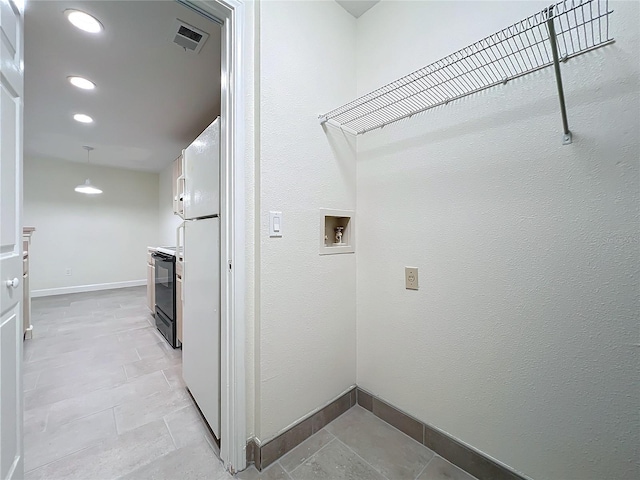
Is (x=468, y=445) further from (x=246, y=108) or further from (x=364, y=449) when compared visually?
(x=246, y=108)

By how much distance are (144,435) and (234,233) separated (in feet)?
4.29

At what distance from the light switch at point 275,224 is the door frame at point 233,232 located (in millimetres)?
130

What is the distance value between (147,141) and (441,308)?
438 centimetres

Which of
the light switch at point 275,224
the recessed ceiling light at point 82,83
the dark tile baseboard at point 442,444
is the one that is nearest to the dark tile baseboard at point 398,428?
the dark tile baseboard at point 442,444

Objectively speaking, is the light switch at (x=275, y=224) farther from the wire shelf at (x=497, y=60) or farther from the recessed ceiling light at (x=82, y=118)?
the recessed ceiling light at (x=82, y=118)

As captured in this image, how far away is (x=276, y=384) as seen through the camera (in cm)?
130

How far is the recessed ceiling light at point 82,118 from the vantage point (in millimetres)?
2994

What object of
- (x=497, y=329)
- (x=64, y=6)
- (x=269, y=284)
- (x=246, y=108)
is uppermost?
(x=64, y=6)

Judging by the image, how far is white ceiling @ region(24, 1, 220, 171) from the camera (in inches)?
64.4

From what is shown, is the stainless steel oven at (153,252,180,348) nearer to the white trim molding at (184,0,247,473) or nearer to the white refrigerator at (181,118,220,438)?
the white refrigerator at (181,118,220,438)

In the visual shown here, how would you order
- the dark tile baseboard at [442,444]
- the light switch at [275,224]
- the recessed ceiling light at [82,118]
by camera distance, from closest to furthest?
the dark tile baseboard at [442,444], the light switch at [275,224], the recessed ceiling light at [82,118]

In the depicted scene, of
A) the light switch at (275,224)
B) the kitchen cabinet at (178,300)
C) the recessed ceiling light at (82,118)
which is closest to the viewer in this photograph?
the light switch at (275,224)

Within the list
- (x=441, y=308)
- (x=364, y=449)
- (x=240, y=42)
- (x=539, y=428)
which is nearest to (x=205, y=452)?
(x=364, y=449)

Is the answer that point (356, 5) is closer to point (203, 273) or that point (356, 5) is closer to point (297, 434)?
point (203, 273)
